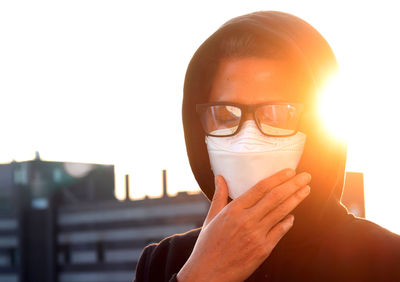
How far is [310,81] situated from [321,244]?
63 centimetres

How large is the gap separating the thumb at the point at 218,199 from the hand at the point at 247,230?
58 mm

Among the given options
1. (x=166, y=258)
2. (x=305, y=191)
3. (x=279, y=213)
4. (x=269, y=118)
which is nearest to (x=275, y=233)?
(x=279, y=213)

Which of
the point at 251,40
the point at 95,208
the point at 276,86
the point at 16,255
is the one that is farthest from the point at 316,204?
the point at 16,255

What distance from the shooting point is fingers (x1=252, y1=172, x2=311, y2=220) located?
2377mm

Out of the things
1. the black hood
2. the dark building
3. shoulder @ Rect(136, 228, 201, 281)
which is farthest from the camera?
the dark building

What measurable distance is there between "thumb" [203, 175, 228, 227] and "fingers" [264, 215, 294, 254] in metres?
0.25

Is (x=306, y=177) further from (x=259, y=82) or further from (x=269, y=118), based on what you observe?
(x=259, y=82)

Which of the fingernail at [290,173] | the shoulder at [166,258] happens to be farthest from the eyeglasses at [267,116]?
the shoulder at [166,258]

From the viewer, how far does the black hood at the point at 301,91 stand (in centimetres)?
259

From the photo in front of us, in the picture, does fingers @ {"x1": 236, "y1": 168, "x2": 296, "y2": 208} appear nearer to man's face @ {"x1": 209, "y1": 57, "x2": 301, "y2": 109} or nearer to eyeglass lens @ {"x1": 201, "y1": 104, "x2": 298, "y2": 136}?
eyeglass lens @ {"x1": 201, "y1": 104, "x2": 298, "y2": 136}

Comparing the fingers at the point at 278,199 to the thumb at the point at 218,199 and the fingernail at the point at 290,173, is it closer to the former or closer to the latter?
the fingernail at the point at 290,173

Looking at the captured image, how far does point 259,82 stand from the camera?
262 cm

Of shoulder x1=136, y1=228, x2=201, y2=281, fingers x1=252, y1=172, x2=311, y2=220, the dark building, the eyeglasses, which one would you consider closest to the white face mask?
the eyeglasses

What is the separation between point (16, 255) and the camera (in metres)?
69.4
